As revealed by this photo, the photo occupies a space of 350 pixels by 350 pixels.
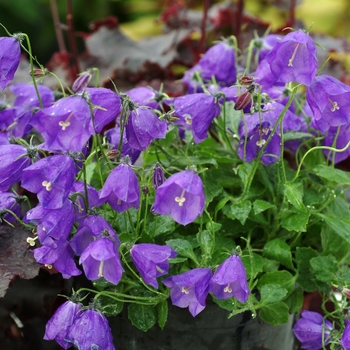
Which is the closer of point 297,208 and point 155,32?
point 297,208

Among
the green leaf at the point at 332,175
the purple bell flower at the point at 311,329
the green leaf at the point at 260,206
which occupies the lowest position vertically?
the purple bell flower at the point at 311,329

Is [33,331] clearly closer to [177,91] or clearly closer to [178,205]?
[178,205]

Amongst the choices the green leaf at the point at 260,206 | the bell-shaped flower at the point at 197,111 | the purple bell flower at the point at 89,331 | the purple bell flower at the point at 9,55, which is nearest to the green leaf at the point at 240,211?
the green leaf at the point at 260,206

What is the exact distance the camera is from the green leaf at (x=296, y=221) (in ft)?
2.77

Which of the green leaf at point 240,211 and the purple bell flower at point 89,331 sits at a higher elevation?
the green leaf at point 240,211

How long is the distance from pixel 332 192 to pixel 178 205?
11.4 inches

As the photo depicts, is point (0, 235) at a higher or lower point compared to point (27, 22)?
higher

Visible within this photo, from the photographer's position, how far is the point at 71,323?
77 cm

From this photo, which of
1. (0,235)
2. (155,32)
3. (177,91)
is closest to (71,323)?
(0,235)

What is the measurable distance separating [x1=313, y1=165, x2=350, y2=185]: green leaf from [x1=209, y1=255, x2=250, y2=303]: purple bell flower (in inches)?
8.3

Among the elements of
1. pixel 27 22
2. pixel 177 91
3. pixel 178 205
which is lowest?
pixel 27 22

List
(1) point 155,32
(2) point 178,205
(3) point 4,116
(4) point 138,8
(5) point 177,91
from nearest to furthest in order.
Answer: (2) point 178,205
(3) point 4,116
(5) point 177,91
(1) point 155,32
(4) point 138,8

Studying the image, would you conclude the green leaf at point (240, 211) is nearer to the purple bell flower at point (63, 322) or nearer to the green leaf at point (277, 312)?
the green leaf at point (277, 312)

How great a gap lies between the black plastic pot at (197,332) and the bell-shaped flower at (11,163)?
9.8 inches
